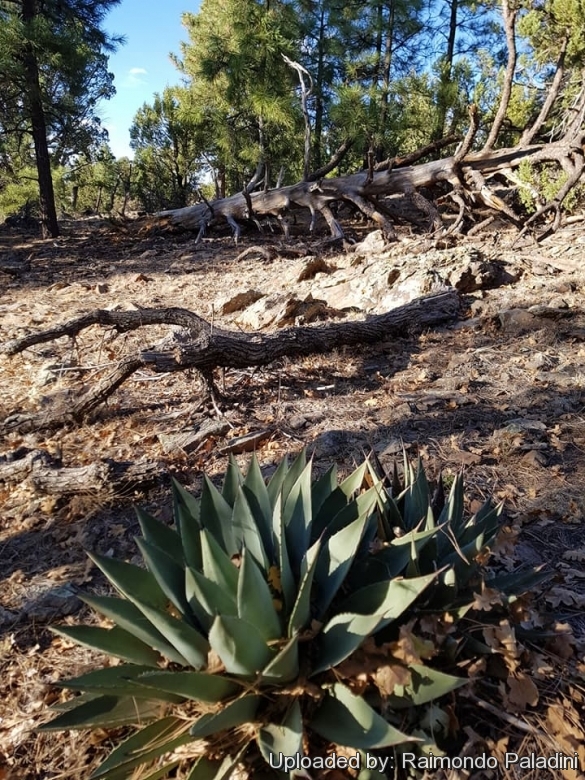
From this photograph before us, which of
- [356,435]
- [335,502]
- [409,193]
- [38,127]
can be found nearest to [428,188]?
[409,193]

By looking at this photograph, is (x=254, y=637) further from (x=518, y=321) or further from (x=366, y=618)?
(x=518, y=321)

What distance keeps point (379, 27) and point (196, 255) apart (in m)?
8.88

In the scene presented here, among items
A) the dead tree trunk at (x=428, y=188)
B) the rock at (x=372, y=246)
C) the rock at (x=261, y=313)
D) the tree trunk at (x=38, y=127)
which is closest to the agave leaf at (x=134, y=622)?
the rock at (x=261, y=313)

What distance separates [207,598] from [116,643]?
A: 0.43 metres

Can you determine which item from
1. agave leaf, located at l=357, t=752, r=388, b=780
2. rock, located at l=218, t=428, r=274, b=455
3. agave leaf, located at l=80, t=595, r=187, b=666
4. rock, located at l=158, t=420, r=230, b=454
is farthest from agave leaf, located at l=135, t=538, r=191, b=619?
rock, located at l=158, t=420, r=230, b=454

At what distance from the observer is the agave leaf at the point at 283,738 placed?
1327mm

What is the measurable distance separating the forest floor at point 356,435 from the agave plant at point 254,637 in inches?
13.7

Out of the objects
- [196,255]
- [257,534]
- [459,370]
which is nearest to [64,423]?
[257,534]

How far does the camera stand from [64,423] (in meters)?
4.30

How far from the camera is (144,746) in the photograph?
1453 mm

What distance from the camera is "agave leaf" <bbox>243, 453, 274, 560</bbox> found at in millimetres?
1794

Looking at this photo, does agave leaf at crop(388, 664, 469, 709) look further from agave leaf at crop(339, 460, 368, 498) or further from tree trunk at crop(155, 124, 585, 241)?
tree trunk at crop(155, 124, 585, 241)

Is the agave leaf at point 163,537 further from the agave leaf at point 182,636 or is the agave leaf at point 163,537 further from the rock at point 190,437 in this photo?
the rock at point 190,437

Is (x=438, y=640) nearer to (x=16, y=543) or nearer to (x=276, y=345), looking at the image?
(x=16, y=543)
